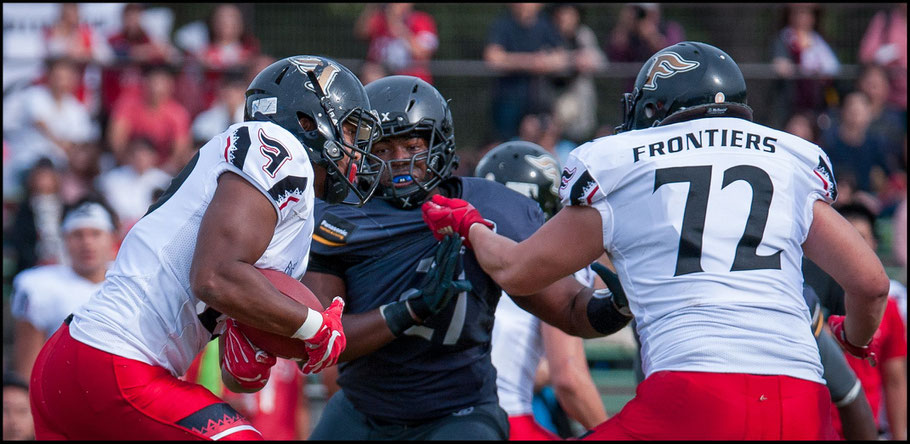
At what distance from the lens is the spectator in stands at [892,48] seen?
34.9 feet

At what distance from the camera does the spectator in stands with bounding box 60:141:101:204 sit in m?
9.61

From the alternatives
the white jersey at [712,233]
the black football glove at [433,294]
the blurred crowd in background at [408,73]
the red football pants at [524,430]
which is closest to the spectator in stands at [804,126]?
the blurred crowd in background at [408,73]

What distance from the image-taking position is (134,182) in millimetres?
9703

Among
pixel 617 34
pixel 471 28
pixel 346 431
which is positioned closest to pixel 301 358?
pixel 346 431

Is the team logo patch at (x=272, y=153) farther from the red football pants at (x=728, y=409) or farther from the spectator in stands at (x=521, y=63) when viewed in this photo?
the spectator in stands at (x=521, y=63)

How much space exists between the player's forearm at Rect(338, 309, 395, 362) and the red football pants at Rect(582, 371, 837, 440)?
1.10 metres

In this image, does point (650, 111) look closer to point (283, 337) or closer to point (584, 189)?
point (584, 189)

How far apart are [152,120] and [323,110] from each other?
6969 millimetres

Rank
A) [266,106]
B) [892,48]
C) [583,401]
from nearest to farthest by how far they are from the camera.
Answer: [266,106] → [583,401] → [892,48]

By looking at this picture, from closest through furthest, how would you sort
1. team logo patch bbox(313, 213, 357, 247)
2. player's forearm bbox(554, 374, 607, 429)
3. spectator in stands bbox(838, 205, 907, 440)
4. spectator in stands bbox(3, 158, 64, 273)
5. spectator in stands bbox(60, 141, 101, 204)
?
1. team logo patch bbox(313, 213, 357, 247)
2. player's forearm bbox(554, 374, 607, 429)
3. spectator in stands bbox(838, 205, 907, 440)
4. spectator in stands bbox(3, 158, 64, 273)
5. spectator in stands bbox(60, 141, 101, 204)

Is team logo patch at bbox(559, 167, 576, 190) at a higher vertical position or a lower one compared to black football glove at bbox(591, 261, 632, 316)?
higher

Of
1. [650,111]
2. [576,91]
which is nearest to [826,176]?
[650,111]

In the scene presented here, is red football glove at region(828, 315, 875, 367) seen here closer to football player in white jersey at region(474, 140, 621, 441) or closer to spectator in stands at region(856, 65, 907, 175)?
football player in white jersey at region(474, 140, 621, 441)

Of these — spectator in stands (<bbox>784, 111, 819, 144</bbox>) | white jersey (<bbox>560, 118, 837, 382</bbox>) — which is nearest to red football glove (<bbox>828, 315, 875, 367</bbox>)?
white jersey (<bbox>560, 118, 837, 382</bbox>)
